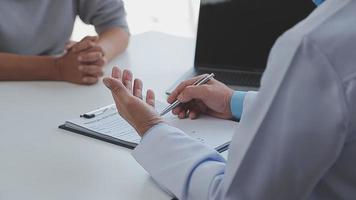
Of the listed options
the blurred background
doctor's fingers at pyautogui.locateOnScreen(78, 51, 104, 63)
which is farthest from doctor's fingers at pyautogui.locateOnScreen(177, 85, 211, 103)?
the blurred background

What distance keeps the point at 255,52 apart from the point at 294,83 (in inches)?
32.2

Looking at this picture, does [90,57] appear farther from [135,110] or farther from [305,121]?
[305,121]

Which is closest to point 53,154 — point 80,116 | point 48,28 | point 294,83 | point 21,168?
point 21,168

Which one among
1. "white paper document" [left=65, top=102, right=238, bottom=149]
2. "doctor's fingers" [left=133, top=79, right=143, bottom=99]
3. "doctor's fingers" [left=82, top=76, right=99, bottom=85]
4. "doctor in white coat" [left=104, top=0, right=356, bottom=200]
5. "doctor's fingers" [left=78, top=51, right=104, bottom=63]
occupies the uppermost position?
"doctor in white coat" [left=104, top=0, right=356, bottom=200]

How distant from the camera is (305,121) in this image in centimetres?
53

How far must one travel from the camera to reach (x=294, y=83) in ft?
1.72

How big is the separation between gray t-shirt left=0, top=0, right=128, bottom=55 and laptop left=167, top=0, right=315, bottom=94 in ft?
1.37

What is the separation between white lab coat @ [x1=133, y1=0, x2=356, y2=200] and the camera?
0.51 metres

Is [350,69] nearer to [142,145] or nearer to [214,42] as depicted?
[142,145]

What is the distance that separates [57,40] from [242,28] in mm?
634

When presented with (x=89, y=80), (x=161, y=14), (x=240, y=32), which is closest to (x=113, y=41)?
(x=89, y=80)

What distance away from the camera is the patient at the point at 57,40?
127 cm

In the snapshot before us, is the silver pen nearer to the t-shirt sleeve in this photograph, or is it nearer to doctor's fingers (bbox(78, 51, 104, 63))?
doctor's fingers (bbox(78, 51, 104, 63))

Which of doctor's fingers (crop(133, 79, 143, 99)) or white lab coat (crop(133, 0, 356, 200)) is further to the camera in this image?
doctor's fingers (crop(133, 79, 143, 99))
